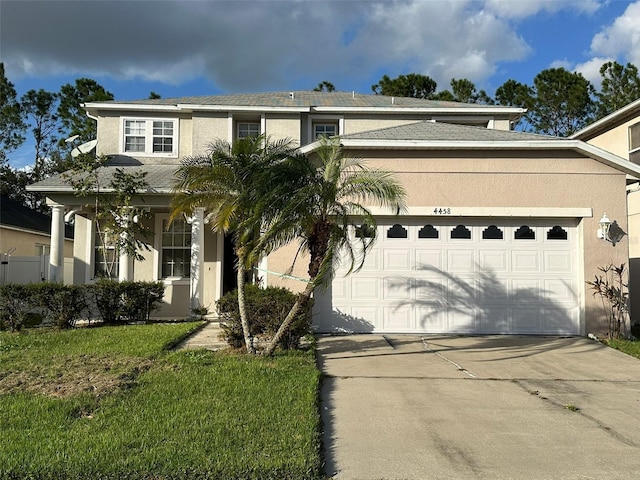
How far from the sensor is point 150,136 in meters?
15.5

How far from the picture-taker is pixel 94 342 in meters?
9.36

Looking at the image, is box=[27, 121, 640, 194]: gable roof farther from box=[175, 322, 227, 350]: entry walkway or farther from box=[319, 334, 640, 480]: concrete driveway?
box=[319, 334, 640, 480]: concrete driveway

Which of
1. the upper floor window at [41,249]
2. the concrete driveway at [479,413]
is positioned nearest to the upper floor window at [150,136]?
the concrete driveway at [479,413]

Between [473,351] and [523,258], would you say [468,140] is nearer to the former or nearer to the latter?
[523,258]

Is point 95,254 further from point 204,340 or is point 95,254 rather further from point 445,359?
point 445,359

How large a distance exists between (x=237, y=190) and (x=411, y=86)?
81.1 ft

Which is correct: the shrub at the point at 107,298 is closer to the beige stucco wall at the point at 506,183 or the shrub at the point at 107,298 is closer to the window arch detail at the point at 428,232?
the beige stucco wall at the point at 506,183

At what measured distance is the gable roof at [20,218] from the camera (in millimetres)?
21719

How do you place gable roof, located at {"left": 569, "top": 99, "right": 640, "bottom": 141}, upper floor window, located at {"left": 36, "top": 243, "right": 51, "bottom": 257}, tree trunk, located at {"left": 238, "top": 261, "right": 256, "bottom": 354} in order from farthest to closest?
upper floor window, located at {"left": 36, "top": 243, "right": 51, "bottom": 257}
gable roof, located at {"left": 569, "top": 99, "right": 640, "bottom": 141}
tree trunk, located at {"left": 238, "top": 261, "right": 256, "bottom": 354}

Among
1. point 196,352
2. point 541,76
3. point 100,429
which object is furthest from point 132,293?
point 541,76

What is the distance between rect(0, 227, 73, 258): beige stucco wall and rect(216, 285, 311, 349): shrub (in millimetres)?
16461

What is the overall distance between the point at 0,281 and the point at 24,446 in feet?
50.0

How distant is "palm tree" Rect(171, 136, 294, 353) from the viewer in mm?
7543

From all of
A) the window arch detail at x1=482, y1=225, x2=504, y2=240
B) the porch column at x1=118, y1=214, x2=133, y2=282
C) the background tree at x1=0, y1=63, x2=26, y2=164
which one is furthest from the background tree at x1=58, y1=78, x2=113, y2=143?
the window arch detail at x1=482, y1=225, x2=504, y2=240
